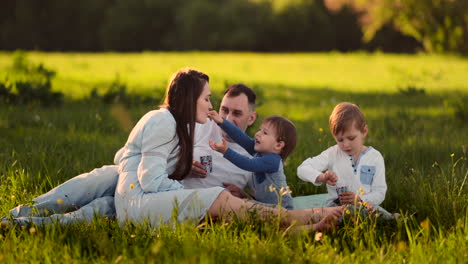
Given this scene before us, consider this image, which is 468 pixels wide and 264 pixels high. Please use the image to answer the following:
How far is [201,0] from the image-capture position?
162 feet

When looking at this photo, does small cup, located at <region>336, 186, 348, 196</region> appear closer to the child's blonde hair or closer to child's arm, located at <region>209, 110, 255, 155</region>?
the child's blonde hair

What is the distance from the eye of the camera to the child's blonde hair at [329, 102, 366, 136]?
13.9 ft

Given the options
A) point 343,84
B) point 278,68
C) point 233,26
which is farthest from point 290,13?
point 343,84

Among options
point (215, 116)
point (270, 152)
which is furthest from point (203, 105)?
point (270, 152)

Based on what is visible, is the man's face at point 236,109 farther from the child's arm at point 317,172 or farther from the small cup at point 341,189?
the small cup at point 341,189

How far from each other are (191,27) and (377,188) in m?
43.6

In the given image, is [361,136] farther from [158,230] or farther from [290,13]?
[290,13]

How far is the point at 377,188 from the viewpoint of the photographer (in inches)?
169

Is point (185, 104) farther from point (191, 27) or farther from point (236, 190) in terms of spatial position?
point (191, 27)

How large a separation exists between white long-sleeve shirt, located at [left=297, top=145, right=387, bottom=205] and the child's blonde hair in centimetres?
22

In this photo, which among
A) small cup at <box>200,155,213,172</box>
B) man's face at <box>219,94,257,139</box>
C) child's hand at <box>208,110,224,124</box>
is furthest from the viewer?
man's face at <box>219,94,257,139</box>

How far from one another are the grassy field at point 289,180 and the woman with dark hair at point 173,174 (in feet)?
0.40

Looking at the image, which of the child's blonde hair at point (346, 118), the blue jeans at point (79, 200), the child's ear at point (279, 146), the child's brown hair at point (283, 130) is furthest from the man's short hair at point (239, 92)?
the blue jeans at point (79, 200)

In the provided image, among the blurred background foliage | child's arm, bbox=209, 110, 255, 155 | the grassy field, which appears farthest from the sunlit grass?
the blurred background foliage
